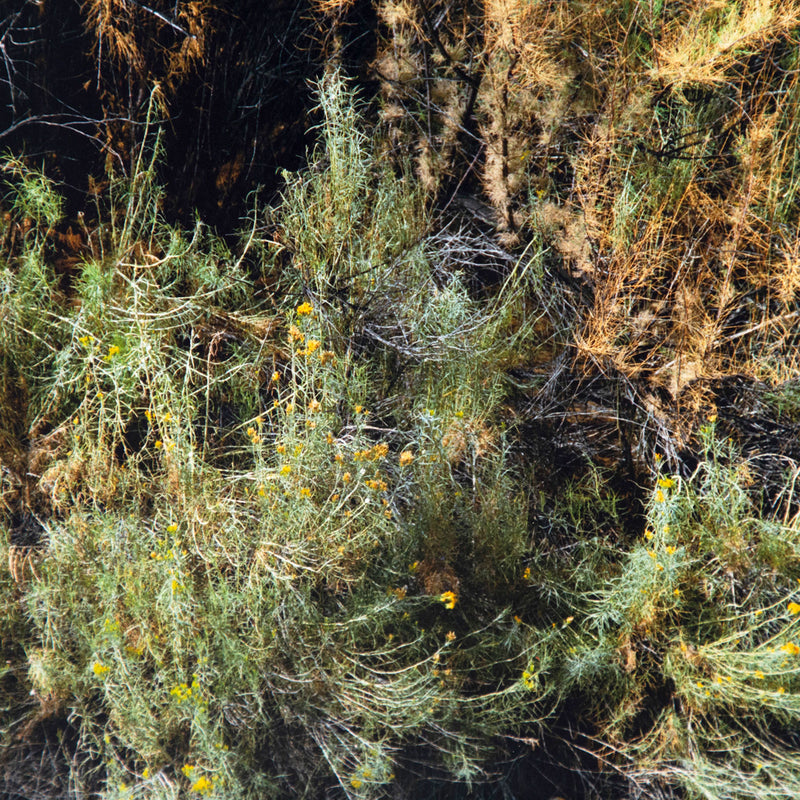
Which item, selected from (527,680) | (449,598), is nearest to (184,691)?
(449,598)

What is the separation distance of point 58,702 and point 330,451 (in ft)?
3.64

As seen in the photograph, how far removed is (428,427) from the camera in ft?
7.35

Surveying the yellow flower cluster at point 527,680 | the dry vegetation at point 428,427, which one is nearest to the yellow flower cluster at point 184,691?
the dry vegetation at point 428,427

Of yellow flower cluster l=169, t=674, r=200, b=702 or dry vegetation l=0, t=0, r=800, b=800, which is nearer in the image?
yellow flower cluster l=169, t=674, r=200, b=702

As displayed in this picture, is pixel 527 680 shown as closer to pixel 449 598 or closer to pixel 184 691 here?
pixel 449 598

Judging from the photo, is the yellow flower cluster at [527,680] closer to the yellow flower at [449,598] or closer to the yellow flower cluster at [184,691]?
the yellow flower at [449,598]

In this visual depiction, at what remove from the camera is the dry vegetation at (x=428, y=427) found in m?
1.94

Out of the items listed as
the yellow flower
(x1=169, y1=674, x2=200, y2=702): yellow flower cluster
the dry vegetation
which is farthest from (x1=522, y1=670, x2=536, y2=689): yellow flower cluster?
(x1=169, y1=674, x2=200, y2=702): yellow flower cluster

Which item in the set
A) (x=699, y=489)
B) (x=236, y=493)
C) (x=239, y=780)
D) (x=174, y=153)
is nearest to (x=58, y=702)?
(x=239, y=780)

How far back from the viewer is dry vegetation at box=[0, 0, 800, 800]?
6.37 feet

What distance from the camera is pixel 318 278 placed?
2.31 meters

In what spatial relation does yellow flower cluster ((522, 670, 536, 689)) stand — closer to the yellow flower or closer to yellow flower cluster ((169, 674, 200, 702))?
the yellow flower

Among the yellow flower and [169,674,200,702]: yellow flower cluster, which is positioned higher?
the yellow flower

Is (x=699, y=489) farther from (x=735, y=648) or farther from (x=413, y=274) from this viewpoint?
(x=413, y=274)
